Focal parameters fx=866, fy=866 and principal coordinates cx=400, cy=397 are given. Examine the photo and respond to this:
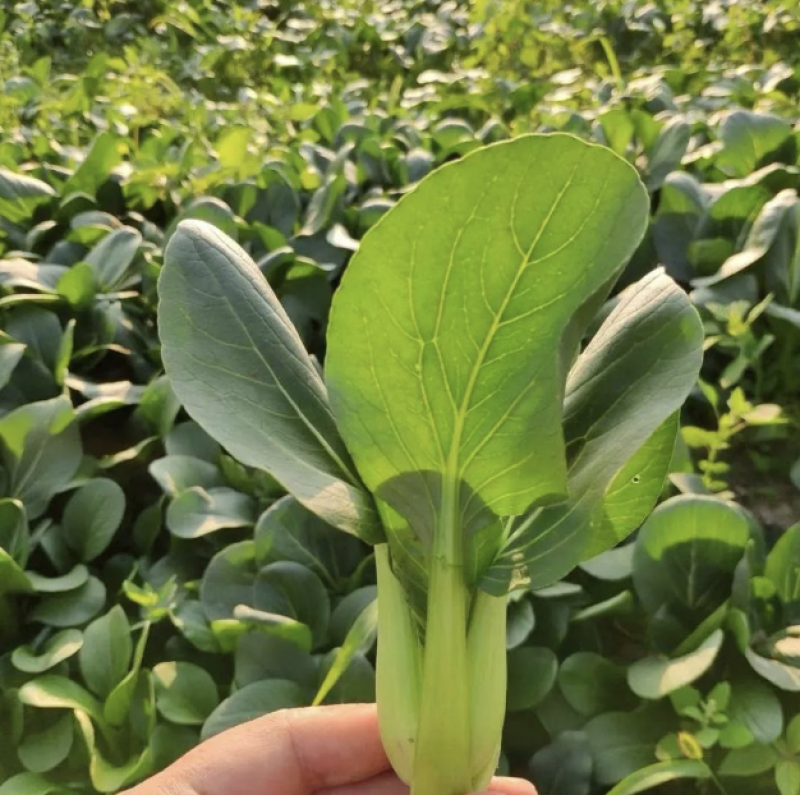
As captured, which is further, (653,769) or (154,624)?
(154,624)

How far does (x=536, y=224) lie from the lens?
0.54 meters

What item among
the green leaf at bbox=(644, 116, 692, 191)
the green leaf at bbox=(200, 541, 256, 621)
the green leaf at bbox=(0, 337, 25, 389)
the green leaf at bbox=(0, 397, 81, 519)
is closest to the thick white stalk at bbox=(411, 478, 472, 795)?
the green leaf at bbox=(200, 541, 256, 621)

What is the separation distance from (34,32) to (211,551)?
4424mm

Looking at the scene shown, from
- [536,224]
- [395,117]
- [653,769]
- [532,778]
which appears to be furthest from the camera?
[395,117]

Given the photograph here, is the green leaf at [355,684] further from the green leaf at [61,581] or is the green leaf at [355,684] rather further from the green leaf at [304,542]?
the green leaf at [61,581]

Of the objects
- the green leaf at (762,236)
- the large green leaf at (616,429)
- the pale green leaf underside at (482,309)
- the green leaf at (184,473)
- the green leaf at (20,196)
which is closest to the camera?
the pale green leaf underside at (482,309)

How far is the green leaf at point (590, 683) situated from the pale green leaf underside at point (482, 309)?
631 millimetres

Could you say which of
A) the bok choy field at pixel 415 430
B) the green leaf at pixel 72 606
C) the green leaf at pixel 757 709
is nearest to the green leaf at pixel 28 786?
the bok choy field at pixel 415 430

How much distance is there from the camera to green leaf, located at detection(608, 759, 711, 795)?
3.34 feet

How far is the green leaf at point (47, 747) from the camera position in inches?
48.8

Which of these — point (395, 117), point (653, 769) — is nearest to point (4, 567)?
point (653, 769)

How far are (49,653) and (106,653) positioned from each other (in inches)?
3.9

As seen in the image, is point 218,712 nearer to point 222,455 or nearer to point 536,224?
point 222,455

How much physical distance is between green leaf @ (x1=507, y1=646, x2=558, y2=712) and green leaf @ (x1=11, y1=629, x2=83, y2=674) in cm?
65
